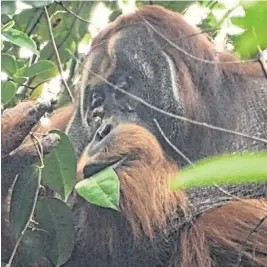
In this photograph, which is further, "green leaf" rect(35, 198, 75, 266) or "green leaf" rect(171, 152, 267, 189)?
"green leaf" rect(35, 198, 75, 266)

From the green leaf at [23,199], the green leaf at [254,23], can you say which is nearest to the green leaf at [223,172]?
the green leaf at [254,23]

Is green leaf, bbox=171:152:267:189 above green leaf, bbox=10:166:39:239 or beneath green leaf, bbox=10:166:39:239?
above

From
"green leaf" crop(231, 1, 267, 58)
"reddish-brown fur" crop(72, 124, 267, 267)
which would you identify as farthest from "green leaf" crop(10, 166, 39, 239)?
"green leaf" crop(231, 1, 267, 58)

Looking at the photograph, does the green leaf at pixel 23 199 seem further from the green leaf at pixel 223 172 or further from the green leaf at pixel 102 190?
the green leaf at pixel 223 172

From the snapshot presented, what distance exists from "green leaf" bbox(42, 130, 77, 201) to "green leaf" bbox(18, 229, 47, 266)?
0.09 m

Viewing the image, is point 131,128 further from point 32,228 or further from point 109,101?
point 32,228

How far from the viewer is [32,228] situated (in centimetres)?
119

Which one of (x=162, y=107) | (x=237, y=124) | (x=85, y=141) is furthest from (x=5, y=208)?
(x=237, y=124)

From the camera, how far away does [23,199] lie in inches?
44.2

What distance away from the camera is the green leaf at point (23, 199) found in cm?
112

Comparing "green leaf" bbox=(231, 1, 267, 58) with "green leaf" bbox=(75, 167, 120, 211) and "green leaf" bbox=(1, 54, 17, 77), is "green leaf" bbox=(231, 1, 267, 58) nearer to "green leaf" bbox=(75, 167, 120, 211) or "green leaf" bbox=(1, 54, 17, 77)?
"green leaf" bbox=(75, 167, 120, 211)

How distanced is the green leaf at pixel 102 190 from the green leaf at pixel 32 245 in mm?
208

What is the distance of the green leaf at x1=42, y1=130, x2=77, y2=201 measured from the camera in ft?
3.77

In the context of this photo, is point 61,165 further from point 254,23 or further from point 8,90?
point 254,23
